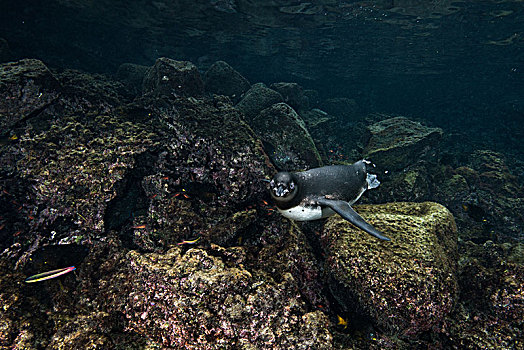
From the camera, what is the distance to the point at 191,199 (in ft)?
15.0

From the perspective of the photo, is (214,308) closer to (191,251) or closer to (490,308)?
(191,251)

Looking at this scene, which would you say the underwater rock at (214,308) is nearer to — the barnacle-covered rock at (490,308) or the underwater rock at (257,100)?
the barnacle-covered rock at (490,308)

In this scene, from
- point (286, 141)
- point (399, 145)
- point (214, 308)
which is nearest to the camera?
point (214, 308)

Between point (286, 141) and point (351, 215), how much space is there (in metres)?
4.92

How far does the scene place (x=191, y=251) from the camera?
3301 millimetres

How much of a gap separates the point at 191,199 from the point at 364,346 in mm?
3693

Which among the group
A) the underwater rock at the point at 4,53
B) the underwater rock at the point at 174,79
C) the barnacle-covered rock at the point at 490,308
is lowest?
the barnacle-covered rock at the point at 490,308

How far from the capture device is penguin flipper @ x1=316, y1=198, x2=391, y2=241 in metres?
2.62

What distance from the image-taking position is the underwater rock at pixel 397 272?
2867mm

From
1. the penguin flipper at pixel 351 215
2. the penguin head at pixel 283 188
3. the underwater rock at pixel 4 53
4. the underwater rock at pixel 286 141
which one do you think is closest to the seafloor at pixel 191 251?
the penguin flipper at pixel 351 215

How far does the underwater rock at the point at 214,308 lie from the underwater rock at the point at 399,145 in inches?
341

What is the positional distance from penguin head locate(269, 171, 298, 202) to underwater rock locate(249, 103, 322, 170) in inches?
152

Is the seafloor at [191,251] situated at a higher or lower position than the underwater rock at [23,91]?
lower

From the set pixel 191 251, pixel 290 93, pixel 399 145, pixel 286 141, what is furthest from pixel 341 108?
pixel 191 251
